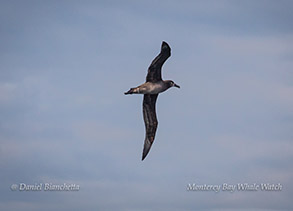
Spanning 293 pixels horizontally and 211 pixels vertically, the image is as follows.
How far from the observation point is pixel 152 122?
165ft

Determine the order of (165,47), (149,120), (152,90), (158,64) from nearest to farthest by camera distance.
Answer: (165,47), (158,64), (152,90), (149,120)

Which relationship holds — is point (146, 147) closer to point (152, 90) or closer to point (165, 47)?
point (152, 90)

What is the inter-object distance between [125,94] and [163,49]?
390cm

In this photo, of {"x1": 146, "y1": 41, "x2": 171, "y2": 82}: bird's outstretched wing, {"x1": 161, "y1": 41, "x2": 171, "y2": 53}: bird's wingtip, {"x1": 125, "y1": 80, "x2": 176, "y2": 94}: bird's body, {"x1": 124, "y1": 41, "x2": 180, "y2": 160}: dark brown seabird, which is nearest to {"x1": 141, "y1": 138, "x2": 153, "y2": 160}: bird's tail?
{"x1": 124, "y1": 41, "x2": 180, "y2": 160}: dark brown seabird

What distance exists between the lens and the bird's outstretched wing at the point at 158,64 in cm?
4497

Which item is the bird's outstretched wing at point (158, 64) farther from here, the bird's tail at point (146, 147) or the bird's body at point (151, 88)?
the bird's tail at point (146, 147)

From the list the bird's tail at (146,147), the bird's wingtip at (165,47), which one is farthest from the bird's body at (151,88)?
the bird's tail at (146,147)

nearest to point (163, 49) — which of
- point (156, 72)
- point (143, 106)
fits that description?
point (156, 72)

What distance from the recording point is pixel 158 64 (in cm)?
4606

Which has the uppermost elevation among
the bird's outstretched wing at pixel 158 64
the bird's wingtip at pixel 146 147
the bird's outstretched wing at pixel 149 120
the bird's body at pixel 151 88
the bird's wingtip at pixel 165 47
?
the bird's wingtip at pixel 165 47

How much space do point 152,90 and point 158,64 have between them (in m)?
2.01

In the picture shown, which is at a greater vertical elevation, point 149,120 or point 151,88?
point 151,88

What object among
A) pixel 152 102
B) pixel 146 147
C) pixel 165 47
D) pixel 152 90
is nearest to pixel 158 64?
pixel 165 47

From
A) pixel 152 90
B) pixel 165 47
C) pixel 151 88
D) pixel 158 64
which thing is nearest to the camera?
pixel 165 47
